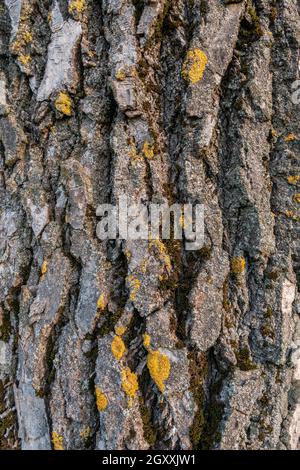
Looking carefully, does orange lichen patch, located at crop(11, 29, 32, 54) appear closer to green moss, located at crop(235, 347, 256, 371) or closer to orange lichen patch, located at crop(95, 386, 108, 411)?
orange lichen patch, located at crop(95, 386, 108, 411)

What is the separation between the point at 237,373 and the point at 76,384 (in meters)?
0.82

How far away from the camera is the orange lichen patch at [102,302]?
1.81 m

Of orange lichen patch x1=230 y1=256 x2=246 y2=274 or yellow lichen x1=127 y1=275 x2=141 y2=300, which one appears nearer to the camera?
yellow lichen x1=127 y1=275 x2=141 y2=300

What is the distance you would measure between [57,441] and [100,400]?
314 millimetres

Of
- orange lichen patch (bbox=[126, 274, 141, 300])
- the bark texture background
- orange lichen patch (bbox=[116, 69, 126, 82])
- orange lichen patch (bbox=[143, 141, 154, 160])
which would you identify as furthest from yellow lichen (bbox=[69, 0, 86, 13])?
orange lichen patch (bbox=[126, 274, 141, 300])

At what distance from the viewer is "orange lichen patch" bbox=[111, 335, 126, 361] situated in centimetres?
177

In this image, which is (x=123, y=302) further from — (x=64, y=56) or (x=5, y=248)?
(x=64, y=56)

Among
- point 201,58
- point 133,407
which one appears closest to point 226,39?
point 201,58

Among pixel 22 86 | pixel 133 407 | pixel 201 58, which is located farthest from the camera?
pixel 22 86

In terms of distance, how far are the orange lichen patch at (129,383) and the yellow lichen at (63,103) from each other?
4.62 feet

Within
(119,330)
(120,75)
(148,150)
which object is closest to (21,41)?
(120,75)

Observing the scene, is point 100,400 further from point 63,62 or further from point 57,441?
point 63,62

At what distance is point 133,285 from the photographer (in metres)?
1.82

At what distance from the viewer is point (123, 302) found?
1.84 m
